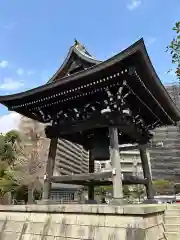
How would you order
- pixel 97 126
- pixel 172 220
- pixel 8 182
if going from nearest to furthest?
pixel 172 220 < pixel 97 126 < pixel 8 182

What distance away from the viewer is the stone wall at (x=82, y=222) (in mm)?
6023

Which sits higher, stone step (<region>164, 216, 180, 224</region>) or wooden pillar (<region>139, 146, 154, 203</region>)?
wooden pillar (<region>139, 146, 154, 203</region>)

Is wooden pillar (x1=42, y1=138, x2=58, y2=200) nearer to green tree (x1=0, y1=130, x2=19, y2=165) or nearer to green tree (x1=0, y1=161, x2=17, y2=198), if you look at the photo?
green tree (x1=0, y1=161, x2=17, y2=198)

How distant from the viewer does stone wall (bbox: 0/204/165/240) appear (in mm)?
6023

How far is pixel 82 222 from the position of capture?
6.76m

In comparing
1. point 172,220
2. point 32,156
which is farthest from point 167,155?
point 172,220

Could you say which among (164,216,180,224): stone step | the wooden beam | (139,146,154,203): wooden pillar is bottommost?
(164,216,180,224): stone step

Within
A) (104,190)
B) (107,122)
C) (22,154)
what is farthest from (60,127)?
(104,190)

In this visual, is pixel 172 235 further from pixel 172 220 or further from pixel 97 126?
pixel 97 126

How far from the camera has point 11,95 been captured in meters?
9.07

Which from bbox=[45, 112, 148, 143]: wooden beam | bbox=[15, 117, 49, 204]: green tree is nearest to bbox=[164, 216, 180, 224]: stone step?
bbox=[45, 112, 148, 143]: wooden beam

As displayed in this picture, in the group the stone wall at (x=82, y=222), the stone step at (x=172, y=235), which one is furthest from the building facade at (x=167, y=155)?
the stone wall at (x=82, y=222)

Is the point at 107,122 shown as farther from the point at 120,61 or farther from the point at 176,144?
the point at 176,144

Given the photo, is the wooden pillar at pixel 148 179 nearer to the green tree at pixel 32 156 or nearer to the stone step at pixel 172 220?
the stone step at pixel 172 220
